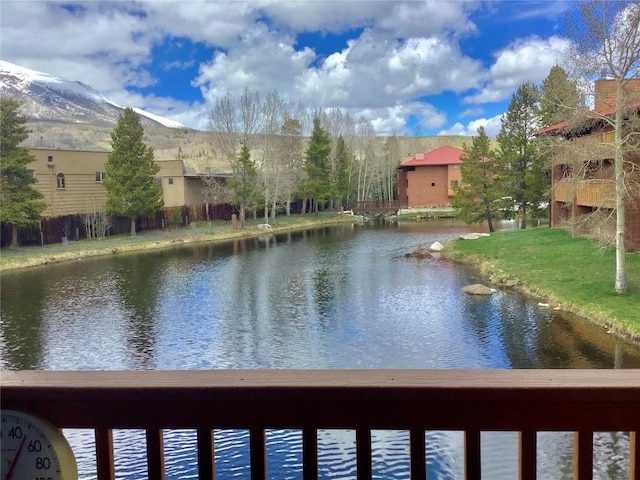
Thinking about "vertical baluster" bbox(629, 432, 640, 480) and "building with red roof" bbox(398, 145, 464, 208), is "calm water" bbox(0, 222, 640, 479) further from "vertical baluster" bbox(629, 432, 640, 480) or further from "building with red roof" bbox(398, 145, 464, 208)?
"building with red roof" bbox(398, 145, 464, 208)

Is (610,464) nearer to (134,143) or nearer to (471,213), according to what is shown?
(471,213)

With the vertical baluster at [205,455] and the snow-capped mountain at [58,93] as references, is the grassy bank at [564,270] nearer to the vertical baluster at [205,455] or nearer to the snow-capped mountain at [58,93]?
the snow-capped mountain at [58,93]

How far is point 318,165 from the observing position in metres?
44.8

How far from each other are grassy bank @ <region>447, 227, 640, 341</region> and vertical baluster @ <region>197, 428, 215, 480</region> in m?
10.5

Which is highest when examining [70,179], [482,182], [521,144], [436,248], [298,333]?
[521,144]

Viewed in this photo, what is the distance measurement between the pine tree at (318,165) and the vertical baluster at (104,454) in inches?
1675

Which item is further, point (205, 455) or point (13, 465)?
point (205, 455)

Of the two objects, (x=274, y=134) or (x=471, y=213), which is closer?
(x=471, y=213)

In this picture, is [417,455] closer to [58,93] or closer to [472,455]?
[472,455]

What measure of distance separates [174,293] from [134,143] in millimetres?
16128

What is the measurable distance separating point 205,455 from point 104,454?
27cm

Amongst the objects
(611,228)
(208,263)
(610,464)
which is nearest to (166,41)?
(610,464)

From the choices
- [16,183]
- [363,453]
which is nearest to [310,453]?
[363,453]

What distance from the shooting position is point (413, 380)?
4.50ft
